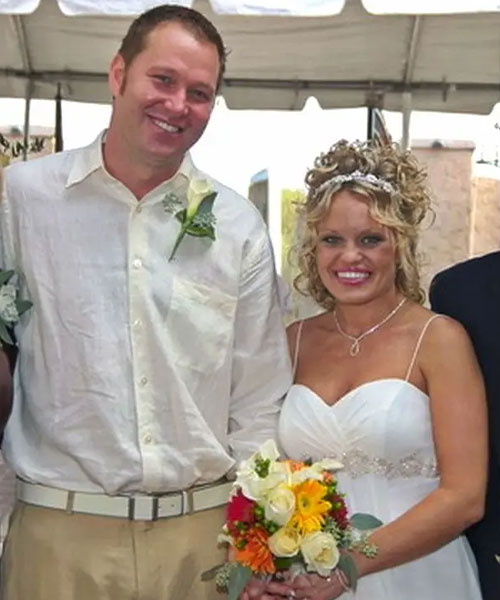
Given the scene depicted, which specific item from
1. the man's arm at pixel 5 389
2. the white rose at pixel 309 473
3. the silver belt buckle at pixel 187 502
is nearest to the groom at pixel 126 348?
the silver belt buckle at pixel 187 502

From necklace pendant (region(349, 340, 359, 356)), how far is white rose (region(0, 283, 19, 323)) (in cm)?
99

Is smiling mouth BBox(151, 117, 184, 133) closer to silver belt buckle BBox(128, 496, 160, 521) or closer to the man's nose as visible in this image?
the man's nose

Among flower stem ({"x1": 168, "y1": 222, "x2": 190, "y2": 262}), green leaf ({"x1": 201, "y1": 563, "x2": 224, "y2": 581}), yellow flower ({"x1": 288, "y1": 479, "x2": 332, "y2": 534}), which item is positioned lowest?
green leaf ({"x1": 201, "y1": 563, "x2": 224, "y2": 581})

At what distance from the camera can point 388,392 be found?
2.79 m

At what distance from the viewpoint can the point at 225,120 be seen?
20.6 feet

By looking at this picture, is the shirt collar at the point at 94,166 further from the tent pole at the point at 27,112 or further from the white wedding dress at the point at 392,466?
the tent pole at the point at 27,112

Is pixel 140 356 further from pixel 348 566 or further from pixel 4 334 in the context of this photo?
pixel 348 566

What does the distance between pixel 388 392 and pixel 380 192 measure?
0.57 meters

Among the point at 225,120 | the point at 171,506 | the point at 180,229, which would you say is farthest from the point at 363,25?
the point at 171,506

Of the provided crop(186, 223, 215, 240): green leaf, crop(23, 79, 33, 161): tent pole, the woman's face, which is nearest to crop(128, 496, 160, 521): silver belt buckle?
crop(186, 223, 215, 240): green leaf

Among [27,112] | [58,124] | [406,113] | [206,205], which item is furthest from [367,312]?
[27,112]

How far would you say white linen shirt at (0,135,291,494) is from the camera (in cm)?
256

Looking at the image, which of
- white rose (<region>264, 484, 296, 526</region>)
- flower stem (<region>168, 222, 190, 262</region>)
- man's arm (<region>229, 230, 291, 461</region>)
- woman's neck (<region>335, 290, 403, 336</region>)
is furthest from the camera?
woman's neck (<region>335, 290, 403, 336</region>)

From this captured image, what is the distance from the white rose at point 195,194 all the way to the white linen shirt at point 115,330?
59 mm
